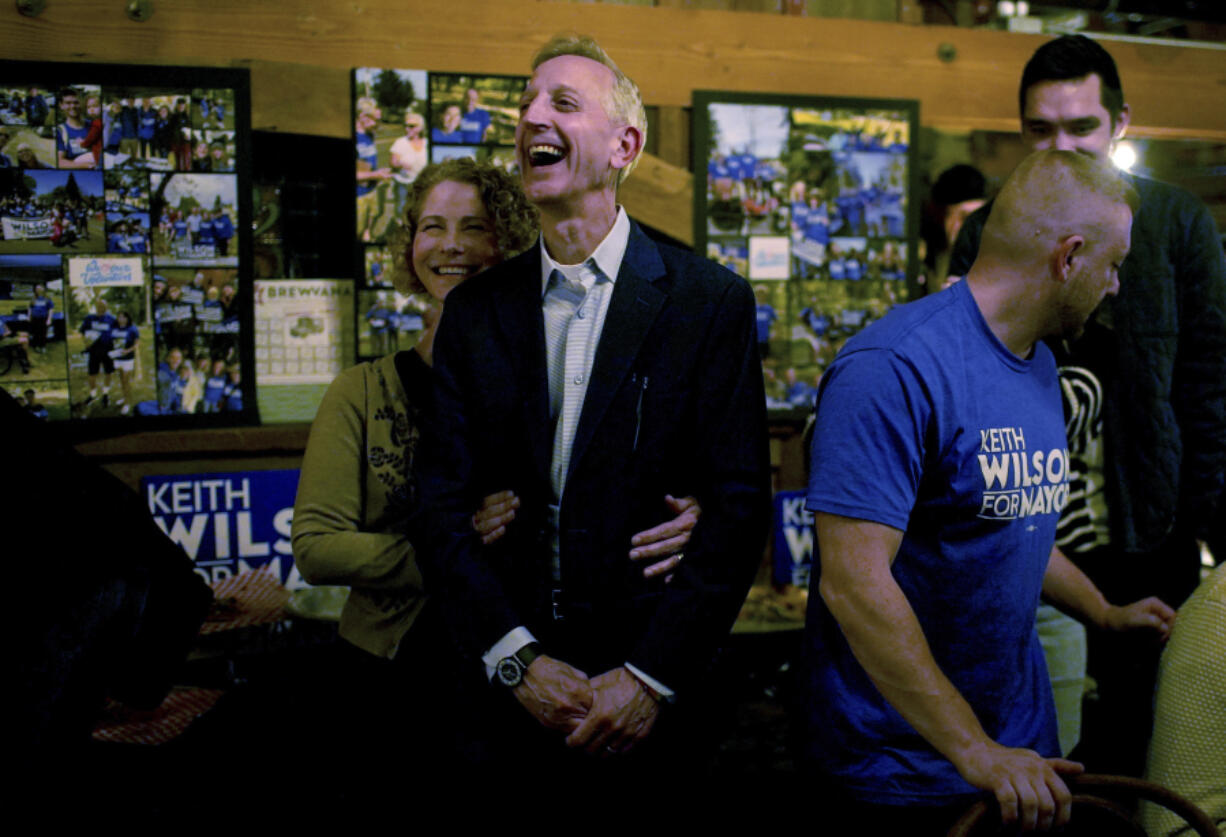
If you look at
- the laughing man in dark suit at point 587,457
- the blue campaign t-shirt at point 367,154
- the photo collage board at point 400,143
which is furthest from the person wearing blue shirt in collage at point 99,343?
the laughing man in dark suit at point 587,457

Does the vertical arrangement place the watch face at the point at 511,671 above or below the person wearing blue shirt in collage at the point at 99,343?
Result: below

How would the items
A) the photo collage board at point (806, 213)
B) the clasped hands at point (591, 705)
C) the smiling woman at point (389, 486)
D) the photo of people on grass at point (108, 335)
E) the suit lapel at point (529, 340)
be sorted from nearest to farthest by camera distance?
1. the clasped hands at point (591, 705)
2. the suit lapel at point (529, 340)
3. the smiling woman at point (389, 486)
4. the photo of people on grass at point (108, 335)
5. the photo collage board at point (806, 213)

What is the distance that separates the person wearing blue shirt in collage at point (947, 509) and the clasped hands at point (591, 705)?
31 cm

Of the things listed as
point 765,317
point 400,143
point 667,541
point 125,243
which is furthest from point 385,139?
point 667,541

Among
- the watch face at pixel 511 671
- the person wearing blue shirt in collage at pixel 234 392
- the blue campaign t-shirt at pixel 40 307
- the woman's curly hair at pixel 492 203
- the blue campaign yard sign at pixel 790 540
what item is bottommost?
the blue campaign yard sign at pixel 790 540

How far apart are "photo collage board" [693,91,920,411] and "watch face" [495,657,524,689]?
226 cm

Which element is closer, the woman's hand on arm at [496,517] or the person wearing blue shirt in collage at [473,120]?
the woman's hand on arm at [496,517]

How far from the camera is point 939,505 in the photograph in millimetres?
1605

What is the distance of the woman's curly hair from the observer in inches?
94.0

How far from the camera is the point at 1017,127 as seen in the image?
4.21 metres

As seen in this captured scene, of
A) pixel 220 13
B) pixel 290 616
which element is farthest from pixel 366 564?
pixel 220 13

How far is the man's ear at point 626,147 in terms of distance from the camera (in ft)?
6.44

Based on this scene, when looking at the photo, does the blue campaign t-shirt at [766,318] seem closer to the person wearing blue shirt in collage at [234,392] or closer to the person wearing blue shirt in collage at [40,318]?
the person wearing blue shirt in collage at [234,392]

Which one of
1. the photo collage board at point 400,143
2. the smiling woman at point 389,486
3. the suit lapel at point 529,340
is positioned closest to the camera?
the suit lapel at point 529,340
